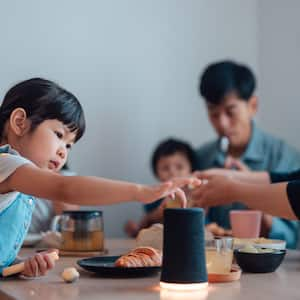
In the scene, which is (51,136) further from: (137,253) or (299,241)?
(299,241)

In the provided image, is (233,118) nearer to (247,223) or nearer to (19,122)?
(247,223)

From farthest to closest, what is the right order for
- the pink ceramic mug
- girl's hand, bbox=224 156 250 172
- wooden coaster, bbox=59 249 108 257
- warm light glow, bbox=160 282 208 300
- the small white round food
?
girl's hand, bbox=224 156 250 172, the pink ceramic mug, wooden coaster, bbox=59 249 108 257, the small white round food, warm light glow, bbox=160 282 208 300

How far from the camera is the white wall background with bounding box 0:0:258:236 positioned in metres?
2.26

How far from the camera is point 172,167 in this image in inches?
96.1

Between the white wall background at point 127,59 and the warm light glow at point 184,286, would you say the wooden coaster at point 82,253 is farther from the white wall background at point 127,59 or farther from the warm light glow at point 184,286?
the white wall background at point 127,59

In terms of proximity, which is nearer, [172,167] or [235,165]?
[235,165]

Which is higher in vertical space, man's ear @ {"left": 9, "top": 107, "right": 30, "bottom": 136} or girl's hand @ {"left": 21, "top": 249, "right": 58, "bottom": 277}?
man's ear @ {"left": 9, "top": 107, "right": 30, "bottom": 136}

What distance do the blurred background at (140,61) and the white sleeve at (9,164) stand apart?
1.15 m

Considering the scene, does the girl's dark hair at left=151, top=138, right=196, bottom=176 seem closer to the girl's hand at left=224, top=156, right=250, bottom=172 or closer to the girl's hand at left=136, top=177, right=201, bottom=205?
the girl's hand at left=224, top=156, right=250, bottom=172

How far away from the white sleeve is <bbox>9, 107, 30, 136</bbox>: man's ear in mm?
90

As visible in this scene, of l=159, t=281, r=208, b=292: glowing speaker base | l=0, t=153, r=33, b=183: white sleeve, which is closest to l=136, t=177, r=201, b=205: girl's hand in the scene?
l=159, t=281, r=208, b=292: glowing speaker base

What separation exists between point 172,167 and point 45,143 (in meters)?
1.30

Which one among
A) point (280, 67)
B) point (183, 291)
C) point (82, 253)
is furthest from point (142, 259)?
point (280, 67)

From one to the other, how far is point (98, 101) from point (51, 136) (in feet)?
4.00
